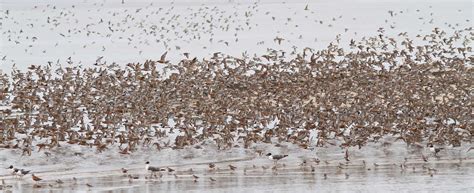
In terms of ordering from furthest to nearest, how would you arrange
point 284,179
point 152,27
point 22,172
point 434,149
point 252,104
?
point 152,27
point 252,104
point 434,149
point 22,172
point 284,179

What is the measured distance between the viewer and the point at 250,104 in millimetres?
16953

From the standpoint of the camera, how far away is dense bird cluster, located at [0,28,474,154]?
15125 millimetres

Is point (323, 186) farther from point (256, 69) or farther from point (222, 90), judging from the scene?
point (256, 69)

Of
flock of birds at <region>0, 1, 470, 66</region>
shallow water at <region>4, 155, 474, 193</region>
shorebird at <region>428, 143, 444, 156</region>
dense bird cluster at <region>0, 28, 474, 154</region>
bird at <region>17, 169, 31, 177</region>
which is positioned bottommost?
shallow water at <region>4, 155, 474, 193</region>

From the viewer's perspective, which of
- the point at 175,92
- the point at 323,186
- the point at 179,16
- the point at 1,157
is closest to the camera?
the point at 323,186

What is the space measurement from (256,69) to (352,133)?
543 cm

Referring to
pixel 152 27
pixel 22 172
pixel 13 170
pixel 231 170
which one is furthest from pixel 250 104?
pixel 152 27

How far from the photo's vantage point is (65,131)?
15.3m

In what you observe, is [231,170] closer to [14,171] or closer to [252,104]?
[14,171]

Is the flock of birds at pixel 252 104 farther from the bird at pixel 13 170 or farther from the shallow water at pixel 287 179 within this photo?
the shallow water at pixel 287 179

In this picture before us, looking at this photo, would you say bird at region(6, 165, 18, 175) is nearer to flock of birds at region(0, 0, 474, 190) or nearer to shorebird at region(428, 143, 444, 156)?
flock of birds at region(0, 0, 474, 190)

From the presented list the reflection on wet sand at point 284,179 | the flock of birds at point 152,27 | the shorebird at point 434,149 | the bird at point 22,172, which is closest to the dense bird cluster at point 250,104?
the shorebird at point 434,149

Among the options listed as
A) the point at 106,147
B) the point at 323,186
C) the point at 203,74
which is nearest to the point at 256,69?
the point at 203,74

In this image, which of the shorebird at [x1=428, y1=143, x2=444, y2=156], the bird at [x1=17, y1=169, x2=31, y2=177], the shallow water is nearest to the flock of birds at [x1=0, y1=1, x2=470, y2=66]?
the bird at [x1=17, y1=169, x2=31, y2=177]
